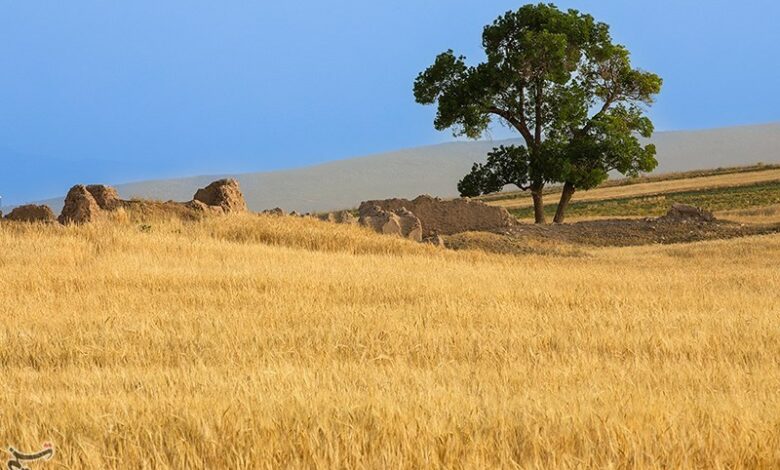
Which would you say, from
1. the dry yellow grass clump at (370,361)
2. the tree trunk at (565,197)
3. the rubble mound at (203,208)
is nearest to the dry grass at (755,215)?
the tree trunk at (565,197)

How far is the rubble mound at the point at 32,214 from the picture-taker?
65.8 ft

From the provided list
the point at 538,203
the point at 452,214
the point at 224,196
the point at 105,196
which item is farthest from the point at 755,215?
the point at 105,196

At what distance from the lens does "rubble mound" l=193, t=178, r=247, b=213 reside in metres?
21.8

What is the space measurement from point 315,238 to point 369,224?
16.5ft

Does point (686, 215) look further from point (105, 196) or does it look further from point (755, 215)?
point (105, 196)

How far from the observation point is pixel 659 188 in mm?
56875

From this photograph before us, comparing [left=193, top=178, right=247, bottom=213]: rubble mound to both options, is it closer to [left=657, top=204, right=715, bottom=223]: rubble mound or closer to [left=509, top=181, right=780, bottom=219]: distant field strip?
[left=657, top=204, right=715, bottom=223]: rubble mound

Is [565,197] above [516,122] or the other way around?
the other way around

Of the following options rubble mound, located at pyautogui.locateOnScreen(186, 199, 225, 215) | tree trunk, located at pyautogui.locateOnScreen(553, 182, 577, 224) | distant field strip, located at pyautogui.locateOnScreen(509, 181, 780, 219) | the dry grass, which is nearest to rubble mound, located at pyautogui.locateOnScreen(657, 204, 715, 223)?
the dry grass

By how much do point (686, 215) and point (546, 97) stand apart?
683cm

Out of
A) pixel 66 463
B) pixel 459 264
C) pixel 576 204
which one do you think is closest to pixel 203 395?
pixel 66 463

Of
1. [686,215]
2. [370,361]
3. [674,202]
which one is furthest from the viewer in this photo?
[674,202]

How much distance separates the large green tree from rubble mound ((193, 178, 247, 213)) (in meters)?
13.1

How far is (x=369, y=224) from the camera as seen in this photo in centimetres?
2384
